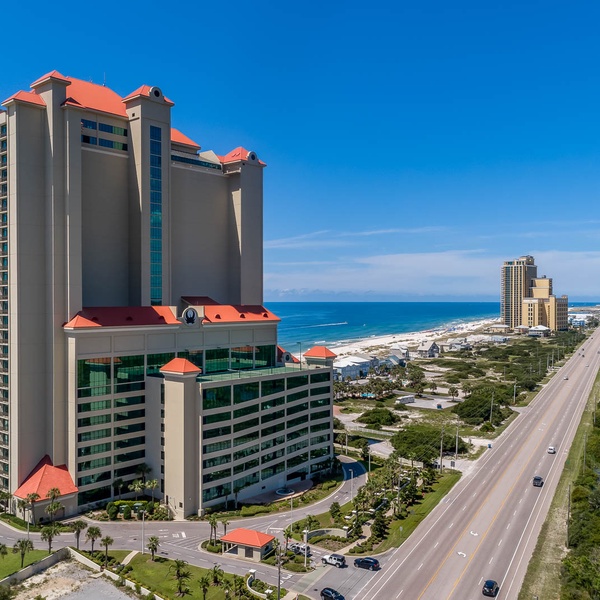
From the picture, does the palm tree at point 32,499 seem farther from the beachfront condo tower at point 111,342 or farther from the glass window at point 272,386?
the glass window at point 272,386

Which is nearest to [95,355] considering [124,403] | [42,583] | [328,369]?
[124,403]

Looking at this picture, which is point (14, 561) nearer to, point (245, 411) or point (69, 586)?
point (69, 586)

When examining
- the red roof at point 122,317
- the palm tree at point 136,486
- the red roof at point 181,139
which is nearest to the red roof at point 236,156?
the red roof at point 181,139

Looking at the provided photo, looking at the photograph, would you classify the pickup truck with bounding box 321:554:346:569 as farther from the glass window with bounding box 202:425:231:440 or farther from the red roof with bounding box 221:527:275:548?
the glass window with bounding box 202:425:231:440

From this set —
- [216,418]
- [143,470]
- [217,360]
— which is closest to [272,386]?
[217,360]

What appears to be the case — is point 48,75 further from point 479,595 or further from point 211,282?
point 479,595
